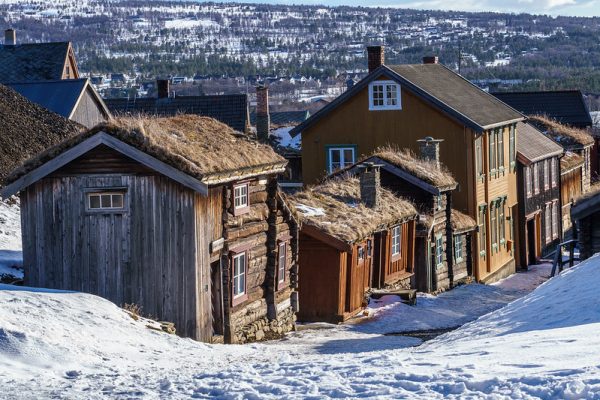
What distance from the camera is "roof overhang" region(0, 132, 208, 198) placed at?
2245cm

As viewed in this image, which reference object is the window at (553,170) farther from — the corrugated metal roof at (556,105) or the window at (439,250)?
the window at (439,250)

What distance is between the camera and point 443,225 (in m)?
39.6

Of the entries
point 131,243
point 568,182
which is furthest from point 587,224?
point 568,182

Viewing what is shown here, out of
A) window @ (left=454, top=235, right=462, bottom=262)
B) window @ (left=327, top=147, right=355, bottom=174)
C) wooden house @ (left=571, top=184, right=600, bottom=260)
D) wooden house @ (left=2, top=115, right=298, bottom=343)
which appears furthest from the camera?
window @ (left=327, top=147, right=355, bottom=174)

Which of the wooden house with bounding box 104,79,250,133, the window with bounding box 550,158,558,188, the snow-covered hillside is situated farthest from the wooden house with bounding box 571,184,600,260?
the wooden house with bounding box 104,79,250,133

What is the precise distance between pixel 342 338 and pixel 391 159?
36.8ft

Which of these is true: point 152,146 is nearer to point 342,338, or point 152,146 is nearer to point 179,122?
point 179,122

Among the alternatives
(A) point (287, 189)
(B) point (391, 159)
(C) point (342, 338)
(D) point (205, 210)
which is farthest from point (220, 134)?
(A) point (287, 189)

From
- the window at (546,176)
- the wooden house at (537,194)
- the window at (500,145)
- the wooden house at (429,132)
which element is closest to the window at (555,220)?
the wooden house at (537,194)

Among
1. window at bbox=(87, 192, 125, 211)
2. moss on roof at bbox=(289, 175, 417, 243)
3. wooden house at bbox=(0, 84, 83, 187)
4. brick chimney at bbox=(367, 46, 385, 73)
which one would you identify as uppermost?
brick chimney at bbox=(367, 46, 385, 73)

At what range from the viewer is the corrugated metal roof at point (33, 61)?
61469 millimetres

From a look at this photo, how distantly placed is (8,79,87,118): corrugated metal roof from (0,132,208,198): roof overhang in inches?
1106

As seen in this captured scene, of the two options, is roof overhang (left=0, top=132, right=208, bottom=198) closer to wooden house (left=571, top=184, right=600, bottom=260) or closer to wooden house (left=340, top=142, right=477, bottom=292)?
wooden house (left=571, top=184, right=600, bottom=260)

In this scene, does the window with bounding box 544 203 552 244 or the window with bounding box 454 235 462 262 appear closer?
the window with bounding box 454 235 462 262
